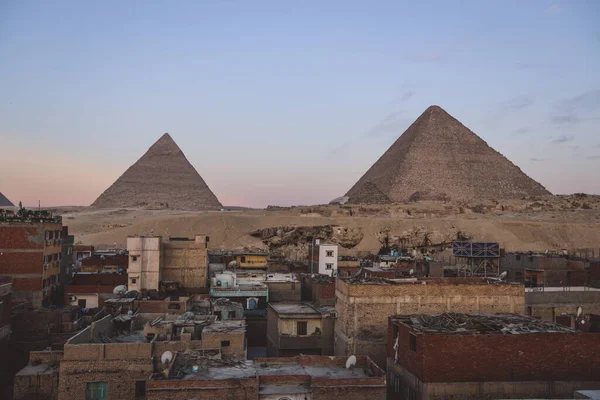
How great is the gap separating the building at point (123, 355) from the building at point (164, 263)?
9788 mm

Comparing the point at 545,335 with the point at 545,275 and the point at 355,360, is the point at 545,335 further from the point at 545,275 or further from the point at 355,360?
the point at 545,275

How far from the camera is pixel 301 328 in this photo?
22266 millimetres

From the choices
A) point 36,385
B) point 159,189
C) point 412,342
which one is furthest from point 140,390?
point 159,189

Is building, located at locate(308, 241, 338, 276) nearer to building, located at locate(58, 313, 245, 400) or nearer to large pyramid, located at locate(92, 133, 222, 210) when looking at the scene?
building, located at locate(58, 313, 245, 400)

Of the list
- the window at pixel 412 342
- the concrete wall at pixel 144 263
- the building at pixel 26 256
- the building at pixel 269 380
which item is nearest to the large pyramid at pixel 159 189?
the concrete wall at pixel 144 263

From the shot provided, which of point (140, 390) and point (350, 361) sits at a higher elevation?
point (350, 361)

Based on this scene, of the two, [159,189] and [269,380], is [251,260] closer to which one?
[269,380]

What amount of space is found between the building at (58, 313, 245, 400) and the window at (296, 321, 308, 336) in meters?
4.98

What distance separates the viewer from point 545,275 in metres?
31.9

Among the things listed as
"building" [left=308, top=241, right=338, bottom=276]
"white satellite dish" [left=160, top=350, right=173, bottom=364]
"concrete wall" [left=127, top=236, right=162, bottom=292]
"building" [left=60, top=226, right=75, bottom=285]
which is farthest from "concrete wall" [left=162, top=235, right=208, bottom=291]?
"white satellite dish" [left=160, top=350, right=173, bottom=364]

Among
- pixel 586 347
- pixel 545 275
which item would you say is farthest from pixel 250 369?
pixel 545 275

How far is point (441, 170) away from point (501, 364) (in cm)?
15758

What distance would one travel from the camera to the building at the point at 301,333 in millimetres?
21969

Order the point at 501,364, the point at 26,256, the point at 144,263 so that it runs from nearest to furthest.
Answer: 1. the point at 501,364
2. the point at 26,256
3. the point at 144,263
